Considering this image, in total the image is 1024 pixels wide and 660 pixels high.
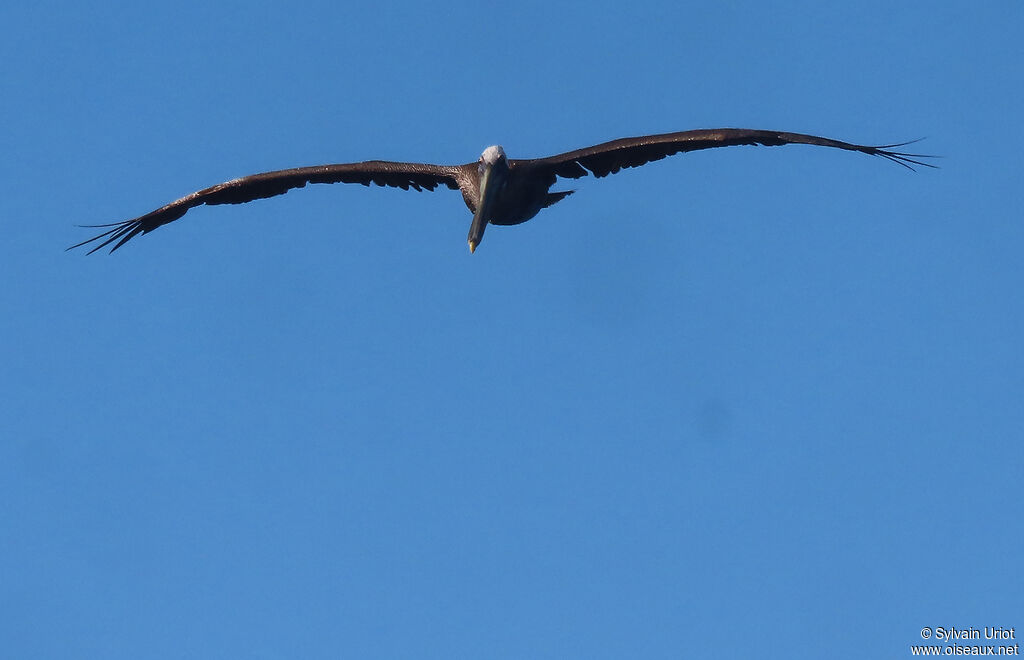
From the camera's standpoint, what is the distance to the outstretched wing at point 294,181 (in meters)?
21.1

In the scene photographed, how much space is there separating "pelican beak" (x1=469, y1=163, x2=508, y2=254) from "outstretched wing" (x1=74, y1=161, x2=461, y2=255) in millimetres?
1277

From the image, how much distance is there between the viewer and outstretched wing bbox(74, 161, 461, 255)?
21.1 m

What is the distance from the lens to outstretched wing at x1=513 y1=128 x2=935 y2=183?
17516 millimetres

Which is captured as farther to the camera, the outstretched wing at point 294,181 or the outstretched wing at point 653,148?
the outstretched wing at point 294,181

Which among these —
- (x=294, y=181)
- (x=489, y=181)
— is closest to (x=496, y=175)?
(x=489, y=181)

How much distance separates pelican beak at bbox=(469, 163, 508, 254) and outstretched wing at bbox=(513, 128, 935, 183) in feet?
1.79

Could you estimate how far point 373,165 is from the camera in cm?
2122

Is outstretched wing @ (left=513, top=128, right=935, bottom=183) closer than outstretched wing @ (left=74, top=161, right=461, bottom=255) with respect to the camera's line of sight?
Yes

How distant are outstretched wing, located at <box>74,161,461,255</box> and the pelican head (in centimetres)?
121

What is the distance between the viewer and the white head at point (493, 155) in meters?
19.7

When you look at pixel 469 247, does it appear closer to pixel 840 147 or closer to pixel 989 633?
pixel 840 147

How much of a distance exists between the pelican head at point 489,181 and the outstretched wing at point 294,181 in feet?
3.98

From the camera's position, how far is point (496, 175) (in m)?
19.8

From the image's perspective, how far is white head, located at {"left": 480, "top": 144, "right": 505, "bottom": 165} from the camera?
19.7 metres
